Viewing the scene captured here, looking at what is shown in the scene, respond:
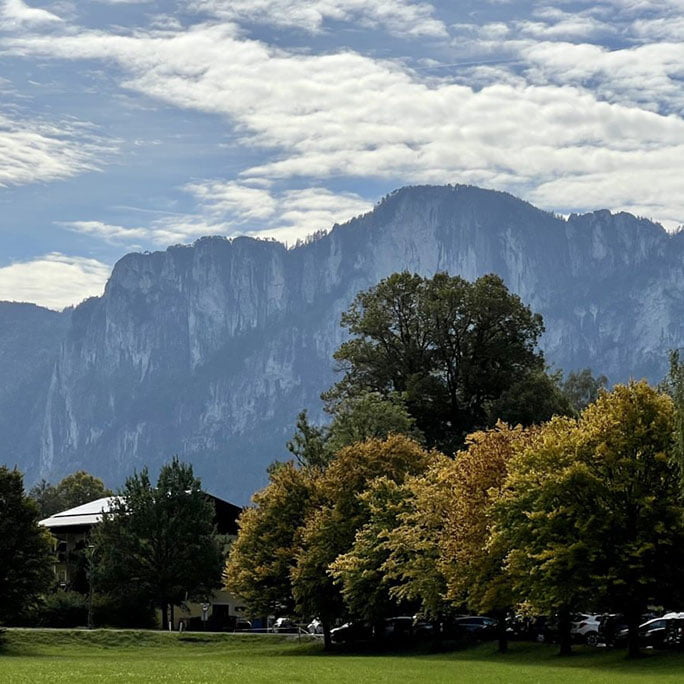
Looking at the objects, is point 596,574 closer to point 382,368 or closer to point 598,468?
point 598,468

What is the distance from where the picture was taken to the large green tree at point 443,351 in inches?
3888

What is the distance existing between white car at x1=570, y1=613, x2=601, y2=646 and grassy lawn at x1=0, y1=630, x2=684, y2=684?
112 inches

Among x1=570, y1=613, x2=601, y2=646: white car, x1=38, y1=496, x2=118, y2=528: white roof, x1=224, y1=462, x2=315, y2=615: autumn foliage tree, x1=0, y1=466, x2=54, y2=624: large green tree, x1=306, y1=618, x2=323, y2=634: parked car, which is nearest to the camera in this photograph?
x1=570, y1=613, x2=601, y2=646: white car

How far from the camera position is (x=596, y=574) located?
48.2 metres

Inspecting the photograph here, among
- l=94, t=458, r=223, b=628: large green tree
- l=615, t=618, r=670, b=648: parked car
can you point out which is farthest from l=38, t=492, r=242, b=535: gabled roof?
l=615, t=618, r=670, b=648: parked car

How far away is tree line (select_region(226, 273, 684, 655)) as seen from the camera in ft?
160

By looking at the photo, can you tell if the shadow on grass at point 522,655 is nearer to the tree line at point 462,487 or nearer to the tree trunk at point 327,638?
the tree trunk at point 327,638

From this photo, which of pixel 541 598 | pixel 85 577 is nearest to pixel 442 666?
pixel 541 598

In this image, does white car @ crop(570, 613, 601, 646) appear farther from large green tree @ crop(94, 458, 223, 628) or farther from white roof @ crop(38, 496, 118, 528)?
white roof @ crop(38, 496, 118, 528)

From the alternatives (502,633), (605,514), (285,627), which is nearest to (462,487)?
(502,633)

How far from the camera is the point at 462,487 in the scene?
57.8m

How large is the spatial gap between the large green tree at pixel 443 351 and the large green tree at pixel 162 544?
1562cm

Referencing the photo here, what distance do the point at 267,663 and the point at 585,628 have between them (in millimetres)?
17886

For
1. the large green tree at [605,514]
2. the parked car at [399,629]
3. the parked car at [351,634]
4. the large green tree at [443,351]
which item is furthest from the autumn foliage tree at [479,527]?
the large green tree at [443,351]
